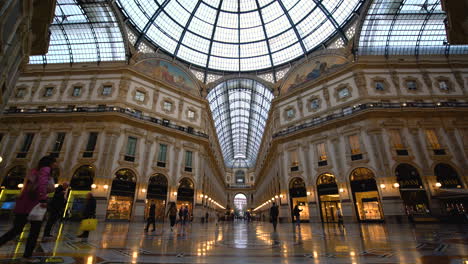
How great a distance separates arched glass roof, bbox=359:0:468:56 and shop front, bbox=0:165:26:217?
4114 cm

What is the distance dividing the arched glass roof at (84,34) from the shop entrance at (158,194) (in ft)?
54.0

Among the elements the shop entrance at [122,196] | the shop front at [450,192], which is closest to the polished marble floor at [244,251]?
the shop front at [450,192]

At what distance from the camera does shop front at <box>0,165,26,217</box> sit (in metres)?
21.0

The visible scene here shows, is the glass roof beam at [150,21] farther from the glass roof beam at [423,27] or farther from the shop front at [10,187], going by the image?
the glass roof beam at [423,27]

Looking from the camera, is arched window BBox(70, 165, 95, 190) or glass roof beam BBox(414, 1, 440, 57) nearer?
arched window BBox(70, 165, 95, 190)

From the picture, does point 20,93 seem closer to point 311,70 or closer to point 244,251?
point 244,251

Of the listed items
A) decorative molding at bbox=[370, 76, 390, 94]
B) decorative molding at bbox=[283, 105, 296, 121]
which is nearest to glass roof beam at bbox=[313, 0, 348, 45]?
decorative molding at bbox=[370, 76, 390, 94]

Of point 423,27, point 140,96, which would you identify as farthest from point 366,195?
point 140,96

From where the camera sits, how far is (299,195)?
84.4 ft

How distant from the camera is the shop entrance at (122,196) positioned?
71.3ft

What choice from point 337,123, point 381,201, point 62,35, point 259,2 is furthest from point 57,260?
point 259,2

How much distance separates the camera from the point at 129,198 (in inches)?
902

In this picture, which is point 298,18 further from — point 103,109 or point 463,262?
point 463,262

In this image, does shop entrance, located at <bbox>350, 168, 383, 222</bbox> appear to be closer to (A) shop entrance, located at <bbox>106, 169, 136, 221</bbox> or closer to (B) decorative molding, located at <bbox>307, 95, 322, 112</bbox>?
(B) decorative molding, located at <bbox>307, 95, 322, 112</bbox>
